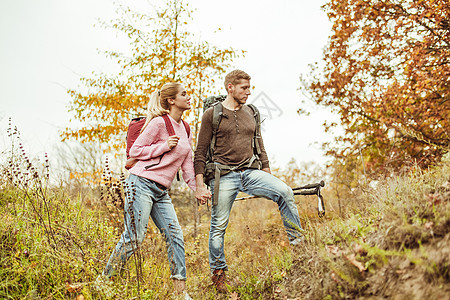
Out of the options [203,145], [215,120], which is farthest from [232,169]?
[215,120]

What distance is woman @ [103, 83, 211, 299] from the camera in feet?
11.8

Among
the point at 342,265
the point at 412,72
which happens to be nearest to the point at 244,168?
the point at 342,265

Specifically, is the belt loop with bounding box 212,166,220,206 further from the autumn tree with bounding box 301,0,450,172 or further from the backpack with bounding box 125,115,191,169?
the autumn tree with bounding box 301,0,450,172

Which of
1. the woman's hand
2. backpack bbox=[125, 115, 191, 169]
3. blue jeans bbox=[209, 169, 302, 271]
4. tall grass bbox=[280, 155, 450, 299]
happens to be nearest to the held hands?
blue jeans bbox=[209, 169, 302, 271]

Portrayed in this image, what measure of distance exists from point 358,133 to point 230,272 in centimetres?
581

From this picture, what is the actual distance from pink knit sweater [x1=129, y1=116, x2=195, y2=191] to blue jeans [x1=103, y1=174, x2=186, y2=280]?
102 mm

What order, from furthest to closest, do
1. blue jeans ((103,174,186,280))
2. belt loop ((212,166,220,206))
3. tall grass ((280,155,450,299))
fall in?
belt loop ((212,166,220,206)), blue jeans ((103,174,186,280)), tall grass ((280,155,450,299))

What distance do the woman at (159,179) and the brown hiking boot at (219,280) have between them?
384 mm

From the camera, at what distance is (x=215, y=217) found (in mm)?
4078

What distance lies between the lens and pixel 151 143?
3.90m

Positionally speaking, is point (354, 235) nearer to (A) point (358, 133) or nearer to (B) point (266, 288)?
(B) point (266, 288)

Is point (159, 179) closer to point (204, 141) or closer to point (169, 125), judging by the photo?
point (169, 125)

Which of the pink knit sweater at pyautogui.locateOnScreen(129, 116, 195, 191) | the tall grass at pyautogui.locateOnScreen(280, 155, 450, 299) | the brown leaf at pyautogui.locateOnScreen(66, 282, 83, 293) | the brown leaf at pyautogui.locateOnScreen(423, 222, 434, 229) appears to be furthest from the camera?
the pink knit sweater at pyautogui.locateOnScreen(129, 116, 195, 191)

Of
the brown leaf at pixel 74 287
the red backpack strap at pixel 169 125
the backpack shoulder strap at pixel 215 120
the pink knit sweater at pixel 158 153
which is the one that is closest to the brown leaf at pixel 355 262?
the pink knit sweater at pixel 158 153
